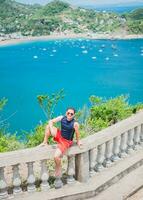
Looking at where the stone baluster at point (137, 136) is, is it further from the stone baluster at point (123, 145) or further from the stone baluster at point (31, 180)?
the stone baluster at point (31, 180)

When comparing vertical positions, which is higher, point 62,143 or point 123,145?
point 62,143

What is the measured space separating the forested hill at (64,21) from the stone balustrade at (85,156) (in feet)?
409

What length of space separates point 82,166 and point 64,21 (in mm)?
149697

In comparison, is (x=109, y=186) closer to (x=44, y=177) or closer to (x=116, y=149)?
(x=116, y=149)

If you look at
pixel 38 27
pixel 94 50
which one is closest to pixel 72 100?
pixel 94 50

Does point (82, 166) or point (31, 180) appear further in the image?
point (82, 166)

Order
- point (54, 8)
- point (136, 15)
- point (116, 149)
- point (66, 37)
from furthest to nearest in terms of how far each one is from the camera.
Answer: point (54, 8) < point (136, 15) < point (66, 37) < point (116, 149)

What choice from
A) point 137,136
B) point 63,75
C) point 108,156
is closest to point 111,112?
point 137,136

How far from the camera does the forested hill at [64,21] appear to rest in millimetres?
136438

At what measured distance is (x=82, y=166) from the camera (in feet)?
18.8

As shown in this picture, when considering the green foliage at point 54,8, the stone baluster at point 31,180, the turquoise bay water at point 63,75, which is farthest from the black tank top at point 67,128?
the green foliage at point 54,8

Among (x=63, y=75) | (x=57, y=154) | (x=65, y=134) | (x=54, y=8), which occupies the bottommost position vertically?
(x=54, y=8)

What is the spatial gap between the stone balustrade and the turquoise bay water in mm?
27362

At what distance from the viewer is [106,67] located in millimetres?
72062
